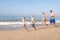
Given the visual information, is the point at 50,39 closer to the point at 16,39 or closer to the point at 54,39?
the point at 54,39

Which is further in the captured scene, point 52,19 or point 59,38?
point 52,19

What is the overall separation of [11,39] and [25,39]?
0.81 m

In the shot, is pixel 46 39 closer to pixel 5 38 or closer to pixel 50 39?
pixel 50 39

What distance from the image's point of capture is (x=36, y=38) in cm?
1130

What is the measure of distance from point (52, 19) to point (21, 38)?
583 centimetres

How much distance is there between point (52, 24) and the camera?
16.9 m

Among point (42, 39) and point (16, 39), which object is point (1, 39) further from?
point (42, 39)

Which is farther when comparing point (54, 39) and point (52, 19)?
point (52, 19)

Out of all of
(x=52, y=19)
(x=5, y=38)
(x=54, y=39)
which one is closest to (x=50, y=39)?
(x=54, y=39)

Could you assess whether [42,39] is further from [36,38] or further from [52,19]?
[52,19]

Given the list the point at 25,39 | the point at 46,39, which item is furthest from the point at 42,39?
the point at 25,39

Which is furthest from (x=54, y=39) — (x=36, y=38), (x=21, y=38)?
(x=21, y=38)

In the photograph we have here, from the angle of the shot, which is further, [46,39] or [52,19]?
[52,19]

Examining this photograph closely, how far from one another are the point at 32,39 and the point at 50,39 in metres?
1.03
